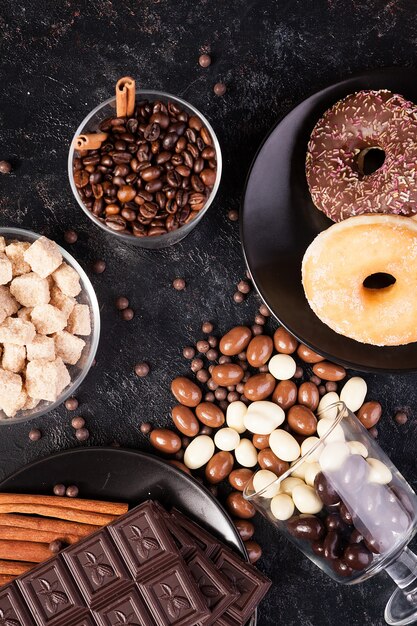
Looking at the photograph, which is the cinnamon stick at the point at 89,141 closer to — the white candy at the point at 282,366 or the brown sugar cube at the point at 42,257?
the brown sugar cube at the point at 42,257

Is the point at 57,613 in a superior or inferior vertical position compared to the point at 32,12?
inferior

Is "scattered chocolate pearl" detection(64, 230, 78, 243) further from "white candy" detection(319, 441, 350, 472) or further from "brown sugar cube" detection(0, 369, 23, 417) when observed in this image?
"white candy" detection(319, 441, 350, 472)

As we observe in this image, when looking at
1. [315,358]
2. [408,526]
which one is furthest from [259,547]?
[315,358]

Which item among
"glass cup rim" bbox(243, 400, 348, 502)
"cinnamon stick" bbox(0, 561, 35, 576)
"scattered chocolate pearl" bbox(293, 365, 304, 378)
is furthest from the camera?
"scattered chocolate pearl" bbox(293, 365, 304, 378)

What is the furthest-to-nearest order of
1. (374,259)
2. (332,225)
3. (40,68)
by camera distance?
1. (40,68)
2. (332,225)
3. (374,259)

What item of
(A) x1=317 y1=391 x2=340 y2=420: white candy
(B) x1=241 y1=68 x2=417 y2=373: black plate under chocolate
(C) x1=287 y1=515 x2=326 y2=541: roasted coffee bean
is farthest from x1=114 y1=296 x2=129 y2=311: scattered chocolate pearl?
(C) x1=287 y1=515 x2=326 y2=541: roasted coffee bean

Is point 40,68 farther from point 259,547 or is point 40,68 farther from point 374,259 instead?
point 259,547
